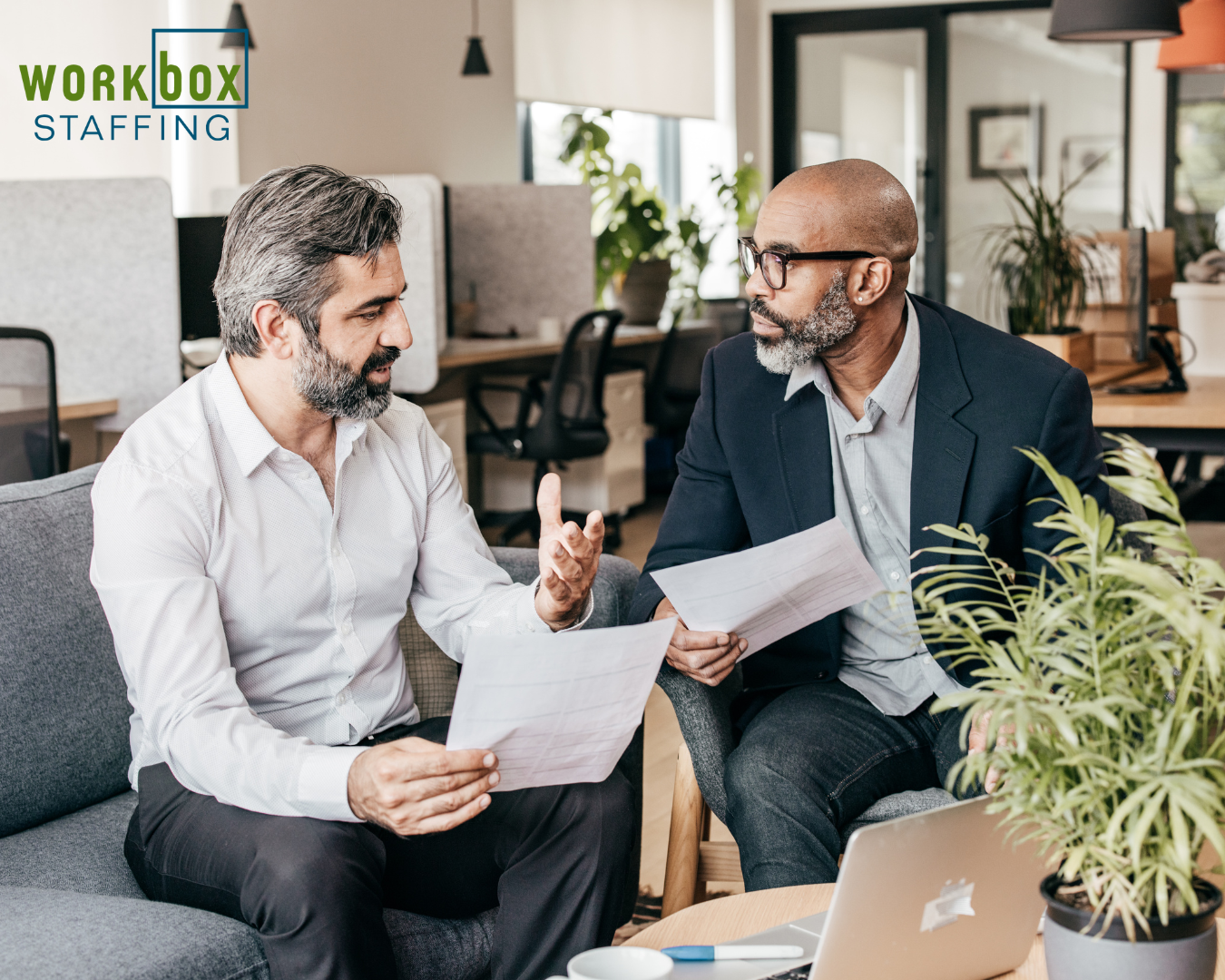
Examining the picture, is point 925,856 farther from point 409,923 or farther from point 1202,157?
point 1202,157

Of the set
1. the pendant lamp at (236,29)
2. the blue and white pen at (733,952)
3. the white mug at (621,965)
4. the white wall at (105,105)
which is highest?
the pendant lamp at (236,29)

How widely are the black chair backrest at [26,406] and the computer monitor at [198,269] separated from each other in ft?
3.10

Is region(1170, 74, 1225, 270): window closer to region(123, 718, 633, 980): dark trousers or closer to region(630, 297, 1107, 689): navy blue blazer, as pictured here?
region(630, 297, 1107, 689): navy blue blazer

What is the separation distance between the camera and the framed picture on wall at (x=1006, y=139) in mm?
7246

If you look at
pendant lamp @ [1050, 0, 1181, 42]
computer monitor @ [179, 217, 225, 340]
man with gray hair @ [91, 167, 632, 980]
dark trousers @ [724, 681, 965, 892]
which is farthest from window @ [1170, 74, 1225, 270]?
man with gray hair @ [91, 167, 632, 980]

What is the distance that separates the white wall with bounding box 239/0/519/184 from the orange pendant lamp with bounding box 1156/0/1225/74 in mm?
2748

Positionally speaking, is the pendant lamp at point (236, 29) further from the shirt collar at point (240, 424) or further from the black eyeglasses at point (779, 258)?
the shirt collar at point (240, 424)

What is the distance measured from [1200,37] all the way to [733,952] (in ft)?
14.2

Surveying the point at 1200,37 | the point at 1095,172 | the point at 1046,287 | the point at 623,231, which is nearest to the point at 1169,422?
the point at 1046,287

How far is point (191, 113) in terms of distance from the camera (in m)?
4.40

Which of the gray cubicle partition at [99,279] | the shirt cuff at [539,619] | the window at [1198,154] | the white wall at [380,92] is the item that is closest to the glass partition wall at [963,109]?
the window at [1198,154]

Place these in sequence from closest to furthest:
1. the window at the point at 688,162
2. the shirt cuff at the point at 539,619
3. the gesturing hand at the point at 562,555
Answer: the gesturing hand at the point at 562,555 < the shirt cuff at the point at 539,619 < the window at the point at 688,162

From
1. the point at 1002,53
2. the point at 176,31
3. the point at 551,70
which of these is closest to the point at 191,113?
the point at 176,31

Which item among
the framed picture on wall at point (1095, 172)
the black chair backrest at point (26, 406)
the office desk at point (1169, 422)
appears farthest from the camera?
the framed picture on wall at point (1095, 172)
